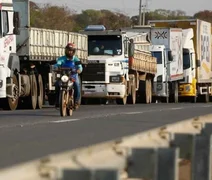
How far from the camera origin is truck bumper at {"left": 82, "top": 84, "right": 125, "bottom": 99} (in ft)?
109

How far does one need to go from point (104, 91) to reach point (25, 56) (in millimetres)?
6914

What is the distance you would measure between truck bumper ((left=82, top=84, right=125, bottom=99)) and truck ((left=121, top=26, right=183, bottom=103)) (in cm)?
809

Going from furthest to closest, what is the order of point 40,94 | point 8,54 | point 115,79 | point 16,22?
point 115,79, point 40,94, point 8,54, point 16,22

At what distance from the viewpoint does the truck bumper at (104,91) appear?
109ft

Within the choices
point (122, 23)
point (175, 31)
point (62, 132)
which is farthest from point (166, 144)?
point (122, 23)

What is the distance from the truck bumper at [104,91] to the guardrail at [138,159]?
2582 centimetres

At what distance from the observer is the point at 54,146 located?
12.6 metres

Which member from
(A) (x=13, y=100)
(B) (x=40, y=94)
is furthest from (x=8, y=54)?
(B) (x=40, y=94)

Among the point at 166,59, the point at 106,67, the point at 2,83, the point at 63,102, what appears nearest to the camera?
the point at 63,102

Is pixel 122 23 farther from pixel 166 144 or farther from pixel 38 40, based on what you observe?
pixel 166 144

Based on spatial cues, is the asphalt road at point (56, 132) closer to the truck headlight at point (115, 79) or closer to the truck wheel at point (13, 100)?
the truck wheel at point (13, 100)

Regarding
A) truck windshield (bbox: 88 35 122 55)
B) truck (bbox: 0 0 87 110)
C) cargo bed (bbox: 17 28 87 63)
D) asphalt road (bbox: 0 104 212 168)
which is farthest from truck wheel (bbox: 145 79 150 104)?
asphalt road (bbox: 0 104 212 168)

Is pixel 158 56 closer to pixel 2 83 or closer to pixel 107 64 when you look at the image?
pixel 107 64

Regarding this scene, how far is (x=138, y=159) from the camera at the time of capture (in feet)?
16.5
